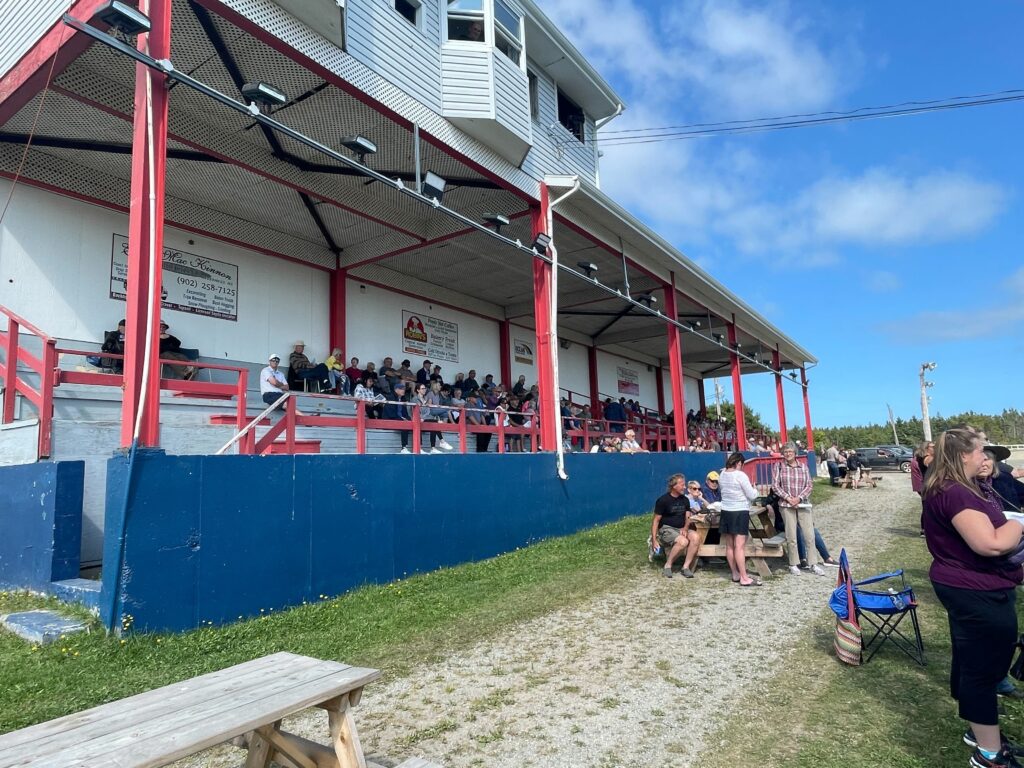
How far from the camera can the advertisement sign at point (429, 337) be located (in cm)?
1508

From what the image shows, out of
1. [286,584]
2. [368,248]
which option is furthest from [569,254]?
[286,584]

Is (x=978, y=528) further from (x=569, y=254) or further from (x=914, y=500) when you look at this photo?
(x=914, y=500)

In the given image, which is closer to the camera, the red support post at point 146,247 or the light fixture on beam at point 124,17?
the light fixture on beam at point 124,17

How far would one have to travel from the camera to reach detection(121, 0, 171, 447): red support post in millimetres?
5438

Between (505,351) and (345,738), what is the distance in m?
15.4

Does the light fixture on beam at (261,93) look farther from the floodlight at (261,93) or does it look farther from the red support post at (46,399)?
the red support post at (46,399)

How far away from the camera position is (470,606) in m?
6.57

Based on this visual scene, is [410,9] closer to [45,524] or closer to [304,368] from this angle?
[304,368]

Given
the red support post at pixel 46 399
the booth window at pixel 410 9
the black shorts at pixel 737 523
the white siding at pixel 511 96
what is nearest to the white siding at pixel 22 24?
the red support post at pixel 46 399

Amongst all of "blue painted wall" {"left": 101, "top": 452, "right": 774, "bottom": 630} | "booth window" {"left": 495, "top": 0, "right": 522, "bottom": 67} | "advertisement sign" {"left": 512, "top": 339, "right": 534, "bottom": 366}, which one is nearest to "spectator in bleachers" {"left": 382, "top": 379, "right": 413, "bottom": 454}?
"blue painted wall" {"left": 101, "top": 452, "right": 774, "bottom": 630}

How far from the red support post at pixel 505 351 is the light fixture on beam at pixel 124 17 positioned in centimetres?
1294

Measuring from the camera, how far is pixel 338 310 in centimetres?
1327

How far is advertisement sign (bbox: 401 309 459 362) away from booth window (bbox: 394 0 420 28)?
6610mm

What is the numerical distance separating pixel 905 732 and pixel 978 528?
1.45 m
